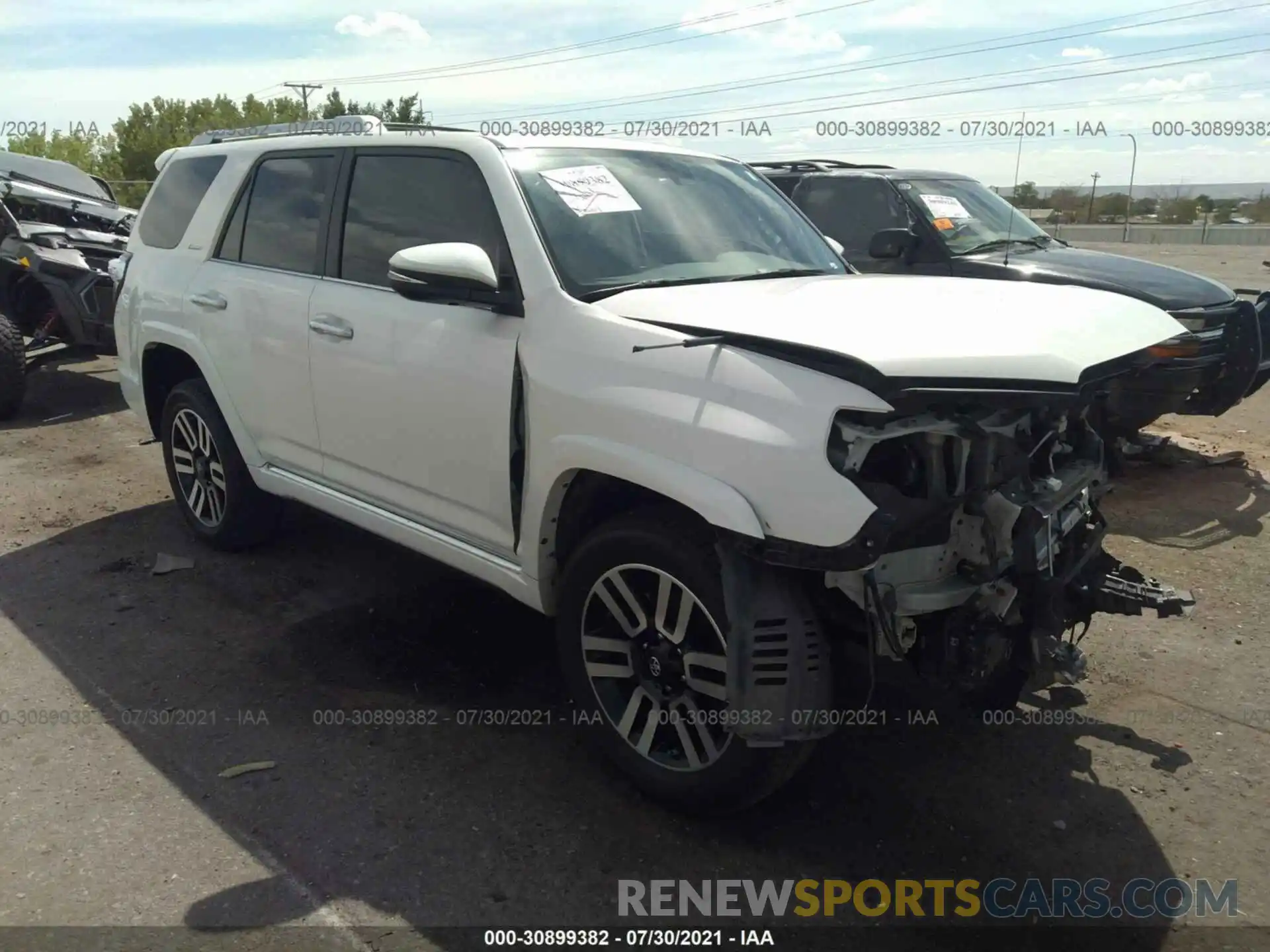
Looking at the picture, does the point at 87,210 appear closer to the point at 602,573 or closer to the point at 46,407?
the point at 46,407

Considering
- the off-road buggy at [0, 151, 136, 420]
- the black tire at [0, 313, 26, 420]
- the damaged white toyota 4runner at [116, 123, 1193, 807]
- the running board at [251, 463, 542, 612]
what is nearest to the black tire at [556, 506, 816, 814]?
the damaged white toyota 4runner at [116, 123, 1193, 807]

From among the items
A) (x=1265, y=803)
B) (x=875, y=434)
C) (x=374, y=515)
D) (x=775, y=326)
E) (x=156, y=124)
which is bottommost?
(x=1265, y=803)

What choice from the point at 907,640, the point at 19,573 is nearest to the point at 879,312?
the point at 907,640

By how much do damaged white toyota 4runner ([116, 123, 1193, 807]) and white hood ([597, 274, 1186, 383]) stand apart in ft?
0.04

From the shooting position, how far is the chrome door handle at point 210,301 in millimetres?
4789

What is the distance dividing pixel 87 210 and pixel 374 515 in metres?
8.00

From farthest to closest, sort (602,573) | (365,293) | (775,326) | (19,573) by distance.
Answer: (19,573) → (365,293) → (602,573) → (775,326)

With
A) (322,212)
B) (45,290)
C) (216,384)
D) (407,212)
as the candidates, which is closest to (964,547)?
(407,212)

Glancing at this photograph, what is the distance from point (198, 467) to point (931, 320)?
3.90 meters

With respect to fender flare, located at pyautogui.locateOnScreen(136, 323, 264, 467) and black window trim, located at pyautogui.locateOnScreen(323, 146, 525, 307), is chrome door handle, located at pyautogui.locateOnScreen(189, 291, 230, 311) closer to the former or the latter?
fender flare, located at pyautogui.locateOnScreen(136, 323, 264, 467)

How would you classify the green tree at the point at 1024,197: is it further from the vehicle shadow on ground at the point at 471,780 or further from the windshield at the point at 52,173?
the windshield at the point at 52,173

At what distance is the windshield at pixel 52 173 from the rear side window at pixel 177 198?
21.4 ft

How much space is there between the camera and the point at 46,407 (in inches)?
357

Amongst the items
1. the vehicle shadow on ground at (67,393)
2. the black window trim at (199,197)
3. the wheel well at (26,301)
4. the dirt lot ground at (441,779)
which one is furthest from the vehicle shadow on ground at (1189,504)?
the wheel well at (26,301)
